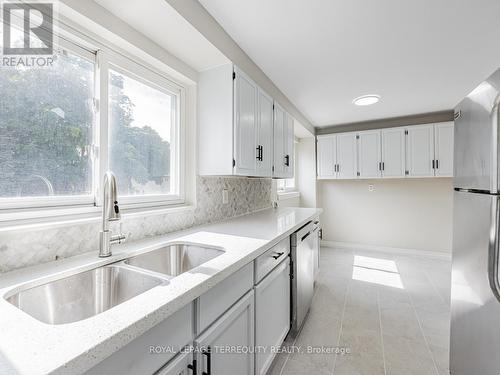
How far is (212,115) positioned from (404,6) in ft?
4.75

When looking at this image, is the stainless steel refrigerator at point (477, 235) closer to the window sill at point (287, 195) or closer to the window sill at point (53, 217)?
the window sill at point (53, 217)

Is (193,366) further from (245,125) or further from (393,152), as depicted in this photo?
(393,152)

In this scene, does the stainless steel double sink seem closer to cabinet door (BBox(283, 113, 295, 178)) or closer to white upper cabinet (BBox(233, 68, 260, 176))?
white upper cabinet (BBox(233, 68, 260, 176))

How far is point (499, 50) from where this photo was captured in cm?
194

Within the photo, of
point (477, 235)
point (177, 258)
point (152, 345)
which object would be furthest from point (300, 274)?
point (152, 345)

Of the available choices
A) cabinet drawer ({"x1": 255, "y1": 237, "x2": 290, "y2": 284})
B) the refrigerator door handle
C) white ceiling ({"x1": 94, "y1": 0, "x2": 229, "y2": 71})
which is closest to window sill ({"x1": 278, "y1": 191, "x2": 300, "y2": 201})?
cabinet drawer ({"x1": 255, "y1": 237, "x2": 290, "y2": 284})

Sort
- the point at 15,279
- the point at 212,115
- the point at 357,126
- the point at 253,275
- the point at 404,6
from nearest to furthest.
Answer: the point at 15,279, the point at 253,275, the point at 404,6, the point at 212,115, the point at 357,126

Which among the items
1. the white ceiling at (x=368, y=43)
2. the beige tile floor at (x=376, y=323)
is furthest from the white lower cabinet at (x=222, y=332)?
the white ceiling at (x=368, y=43)

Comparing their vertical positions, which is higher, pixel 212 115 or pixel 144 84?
pixel 144 84

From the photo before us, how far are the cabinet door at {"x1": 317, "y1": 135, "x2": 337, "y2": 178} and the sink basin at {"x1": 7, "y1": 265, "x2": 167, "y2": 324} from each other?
3848 mm

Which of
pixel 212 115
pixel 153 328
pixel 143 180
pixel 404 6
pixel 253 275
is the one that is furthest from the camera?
pixel 212 115

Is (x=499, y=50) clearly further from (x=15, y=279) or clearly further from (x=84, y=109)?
(x=15, y=279)

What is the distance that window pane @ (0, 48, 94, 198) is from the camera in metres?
0.99

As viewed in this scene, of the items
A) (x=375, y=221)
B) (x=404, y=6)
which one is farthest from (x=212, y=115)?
(x=375, y=221)
